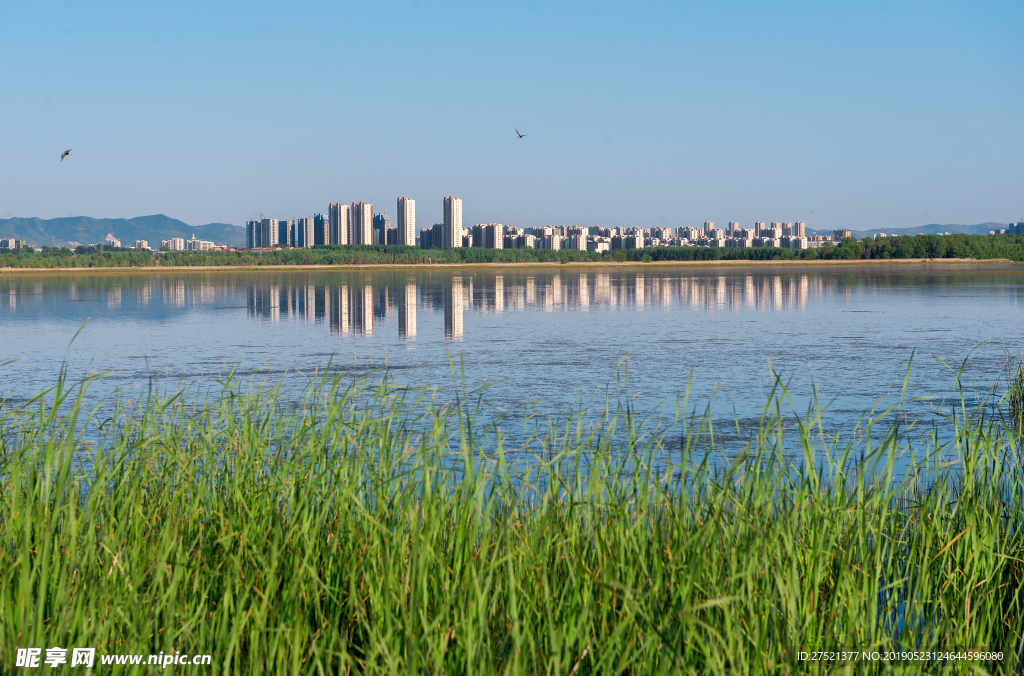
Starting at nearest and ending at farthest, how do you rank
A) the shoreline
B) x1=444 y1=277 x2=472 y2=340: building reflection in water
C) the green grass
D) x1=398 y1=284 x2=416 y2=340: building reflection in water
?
1. the green grass
2. x1=444 y1=277 x2=472 y2=340: building reflection in water
3. x1=398 y1=284 x2=416 y2=340: building reflection in water
4. the shoreline

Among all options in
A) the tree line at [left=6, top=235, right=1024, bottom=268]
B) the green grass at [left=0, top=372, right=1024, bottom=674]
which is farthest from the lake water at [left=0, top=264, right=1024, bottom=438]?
the tree line at [left=6, top=235, right=1024, bottom=268]

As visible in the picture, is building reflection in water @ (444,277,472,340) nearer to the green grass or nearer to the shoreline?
the green grass

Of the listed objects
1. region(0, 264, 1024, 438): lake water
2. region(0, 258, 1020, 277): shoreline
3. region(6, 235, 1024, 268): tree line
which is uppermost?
region(6, 235, 1024, 268): tree line

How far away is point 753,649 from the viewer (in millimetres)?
3666

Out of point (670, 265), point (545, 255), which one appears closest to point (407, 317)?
point (670, 265)

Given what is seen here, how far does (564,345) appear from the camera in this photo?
67.8 ft

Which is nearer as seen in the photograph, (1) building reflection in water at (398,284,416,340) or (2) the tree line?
(1) building reflection in water at (398,284,416,340)

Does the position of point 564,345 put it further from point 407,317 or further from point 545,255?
point 545,255

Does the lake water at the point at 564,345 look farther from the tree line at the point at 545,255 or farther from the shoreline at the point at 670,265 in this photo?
the tree line at the point at 545,255

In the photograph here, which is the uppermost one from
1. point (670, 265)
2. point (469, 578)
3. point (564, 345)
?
point (670, 265)

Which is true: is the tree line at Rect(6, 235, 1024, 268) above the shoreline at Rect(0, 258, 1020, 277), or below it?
above

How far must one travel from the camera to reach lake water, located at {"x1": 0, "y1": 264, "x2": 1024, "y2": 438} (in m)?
13.6

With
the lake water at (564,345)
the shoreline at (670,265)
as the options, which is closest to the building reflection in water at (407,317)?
the lake water at (564,345)

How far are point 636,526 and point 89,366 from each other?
14584mm
